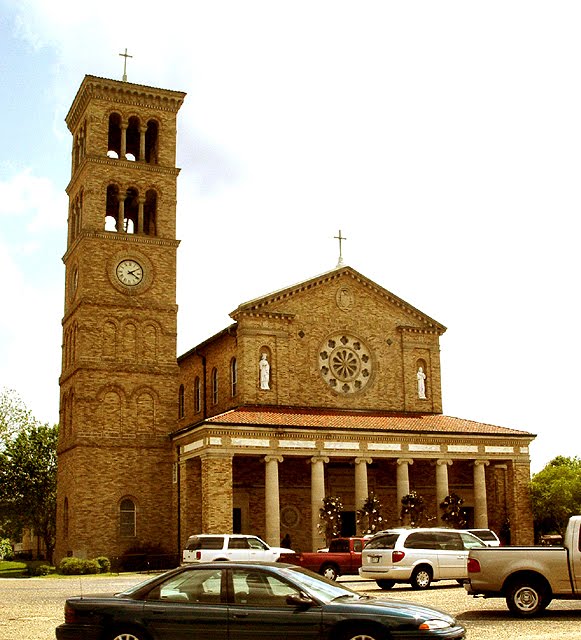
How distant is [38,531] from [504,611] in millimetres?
53826

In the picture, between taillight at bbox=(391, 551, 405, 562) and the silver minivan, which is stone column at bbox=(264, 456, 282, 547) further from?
taillight at bbox=(391, 551, 405, 562)

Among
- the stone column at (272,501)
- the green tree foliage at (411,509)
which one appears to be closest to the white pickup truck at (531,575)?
the stone column at (272,501)

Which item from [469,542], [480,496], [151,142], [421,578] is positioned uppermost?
[151,142]

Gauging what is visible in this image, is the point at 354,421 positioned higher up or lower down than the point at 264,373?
lower down

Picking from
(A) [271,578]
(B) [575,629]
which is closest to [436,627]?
(A) [271,578]

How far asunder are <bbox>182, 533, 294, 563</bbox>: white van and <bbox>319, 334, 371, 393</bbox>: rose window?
17.0 m

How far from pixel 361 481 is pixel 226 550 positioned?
42.4ft

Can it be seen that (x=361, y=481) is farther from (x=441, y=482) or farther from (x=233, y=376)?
(x=233, y=376)

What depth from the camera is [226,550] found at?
100 feet

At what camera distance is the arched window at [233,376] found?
1807 inches

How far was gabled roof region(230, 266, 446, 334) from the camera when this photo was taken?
45406mm

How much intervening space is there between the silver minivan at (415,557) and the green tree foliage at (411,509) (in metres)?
16.0

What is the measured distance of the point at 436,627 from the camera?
1112 centimetres

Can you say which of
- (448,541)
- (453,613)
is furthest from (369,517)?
(453,613)
